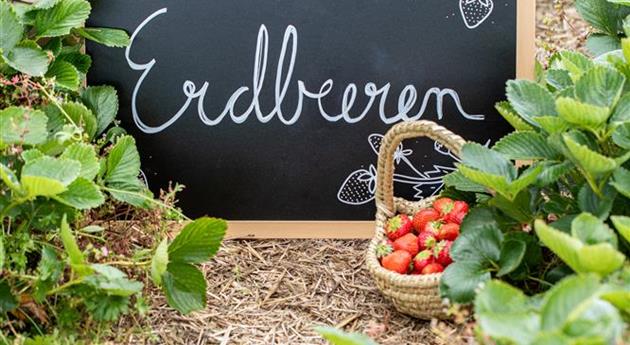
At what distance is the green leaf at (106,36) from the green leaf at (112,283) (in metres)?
0.59

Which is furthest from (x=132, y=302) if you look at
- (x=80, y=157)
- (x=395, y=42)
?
(x=395, y=42)

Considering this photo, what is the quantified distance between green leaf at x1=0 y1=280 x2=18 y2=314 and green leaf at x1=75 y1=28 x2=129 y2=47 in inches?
23.6

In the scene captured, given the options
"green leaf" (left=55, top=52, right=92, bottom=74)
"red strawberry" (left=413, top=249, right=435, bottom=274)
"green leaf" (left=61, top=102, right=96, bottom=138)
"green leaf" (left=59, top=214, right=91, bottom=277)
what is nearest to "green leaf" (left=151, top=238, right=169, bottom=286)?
"green leaf" (left=59, top=214, right=91, bottom=277)

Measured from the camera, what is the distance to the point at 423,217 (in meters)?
1.58

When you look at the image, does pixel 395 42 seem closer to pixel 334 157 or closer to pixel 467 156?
pixel 334 157

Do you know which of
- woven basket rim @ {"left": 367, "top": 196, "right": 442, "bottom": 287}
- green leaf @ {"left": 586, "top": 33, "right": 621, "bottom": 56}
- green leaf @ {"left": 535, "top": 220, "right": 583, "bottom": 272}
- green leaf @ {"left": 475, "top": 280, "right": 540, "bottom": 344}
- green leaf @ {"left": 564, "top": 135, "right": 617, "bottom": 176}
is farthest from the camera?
green leaf @ {"left": 586, "top": 33, "right": 621, "bottom": 56}

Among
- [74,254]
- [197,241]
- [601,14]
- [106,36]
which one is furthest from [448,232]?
[106,36]

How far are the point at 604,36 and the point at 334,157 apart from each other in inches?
24.1

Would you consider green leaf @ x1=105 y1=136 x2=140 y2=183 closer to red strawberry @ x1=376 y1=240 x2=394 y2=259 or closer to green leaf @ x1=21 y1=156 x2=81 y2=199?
green leaf @ x1=21 y1=156 x2=81 y2=199

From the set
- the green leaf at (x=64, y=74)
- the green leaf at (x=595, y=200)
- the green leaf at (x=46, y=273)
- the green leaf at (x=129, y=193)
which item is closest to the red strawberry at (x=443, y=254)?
the green leaf at (x=595, y=200)

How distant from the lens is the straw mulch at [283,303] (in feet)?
4.81

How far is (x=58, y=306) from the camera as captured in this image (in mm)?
1329

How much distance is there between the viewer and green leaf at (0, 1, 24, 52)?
1.48 meters

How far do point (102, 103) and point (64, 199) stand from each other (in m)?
0.47
